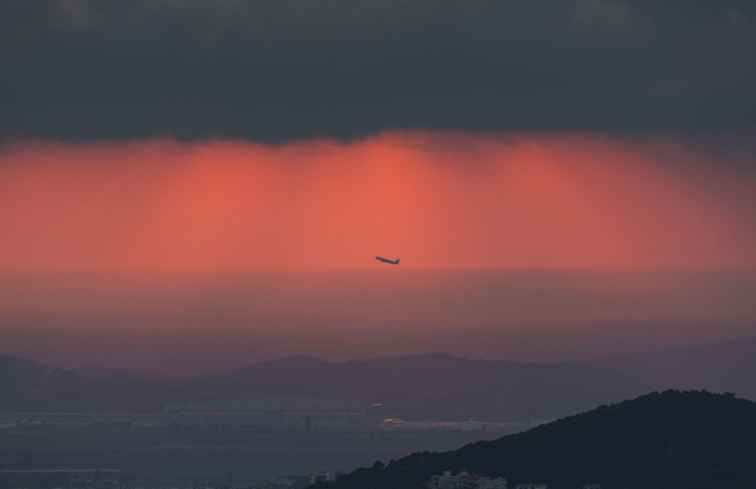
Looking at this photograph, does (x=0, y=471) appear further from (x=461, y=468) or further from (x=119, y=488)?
(x=461, y=468)

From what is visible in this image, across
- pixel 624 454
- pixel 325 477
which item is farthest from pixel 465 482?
pixel 325 477

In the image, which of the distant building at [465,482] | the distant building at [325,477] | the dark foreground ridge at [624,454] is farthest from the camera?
the distant building at [325,477]

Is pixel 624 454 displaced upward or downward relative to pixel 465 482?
upward

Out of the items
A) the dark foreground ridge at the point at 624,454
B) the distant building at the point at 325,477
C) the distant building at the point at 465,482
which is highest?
the distant building at the point at 325,477

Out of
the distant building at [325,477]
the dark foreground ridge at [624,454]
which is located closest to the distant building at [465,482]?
the dark foreground ridge at [624,454]

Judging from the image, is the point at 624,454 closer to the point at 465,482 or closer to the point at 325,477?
the point at 465,482

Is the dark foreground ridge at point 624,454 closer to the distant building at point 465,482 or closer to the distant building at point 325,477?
the distant building at point 465,482

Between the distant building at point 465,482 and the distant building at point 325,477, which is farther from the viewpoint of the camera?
the distant building at point 325,477

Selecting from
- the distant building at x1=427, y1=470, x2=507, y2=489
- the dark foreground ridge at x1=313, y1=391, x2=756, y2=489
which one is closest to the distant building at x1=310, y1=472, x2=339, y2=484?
the dark foreground ridge at x1=313, y1=391, x2=756, y2=489
